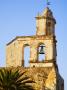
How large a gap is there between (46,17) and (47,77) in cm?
701

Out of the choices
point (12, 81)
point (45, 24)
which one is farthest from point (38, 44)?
point (12, 81)

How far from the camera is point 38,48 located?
65.2 metres

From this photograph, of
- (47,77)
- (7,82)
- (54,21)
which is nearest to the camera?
(7,82)

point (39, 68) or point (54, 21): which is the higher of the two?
Result: point (54, 21)

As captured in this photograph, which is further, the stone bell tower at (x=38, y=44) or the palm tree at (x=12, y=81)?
the stone bell tower at (x=38, y=44)

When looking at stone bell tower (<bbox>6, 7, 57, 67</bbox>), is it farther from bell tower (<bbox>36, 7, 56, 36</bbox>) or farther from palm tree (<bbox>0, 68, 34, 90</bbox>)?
palm tree (<bbox>0, 68, 34, 90</bbox>)

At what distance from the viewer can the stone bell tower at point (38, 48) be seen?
6369 cm

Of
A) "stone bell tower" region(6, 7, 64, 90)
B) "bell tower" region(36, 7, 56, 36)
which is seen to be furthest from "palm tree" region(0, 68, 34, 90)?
"bell tower" region(36, 7, 56, 36)

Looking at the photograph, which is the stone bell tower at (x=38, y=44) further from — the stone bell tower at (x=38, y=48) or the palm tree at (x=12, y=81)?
the palm tree at (x=12, y=81)

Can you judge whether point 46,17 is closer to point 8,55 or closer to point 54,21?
point 54,21

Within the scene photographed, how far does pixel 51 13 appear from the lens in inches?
2598

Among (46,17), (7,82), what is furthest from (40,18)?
(7,82)

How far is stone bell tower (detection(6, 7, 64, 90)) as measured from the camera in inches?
2507

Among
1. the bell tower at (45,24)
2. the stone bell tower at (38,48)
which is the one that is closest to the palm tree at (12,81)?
the stone bell tower at (38,48)
